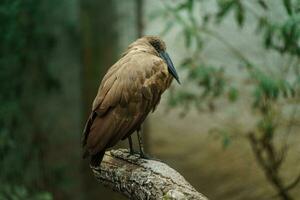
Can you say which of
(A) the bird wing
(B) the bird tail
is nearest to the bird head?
(A) the bird wing

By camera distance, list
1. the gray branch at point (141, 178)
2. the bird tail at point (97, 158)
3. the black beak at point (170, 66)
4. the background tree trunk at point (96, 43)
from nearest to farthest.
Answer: the gray branch at point (141, 178) → the bird tail at point (97, 158) → the black beak at point (170, 66) → the background tree trunk at point (96, 43)


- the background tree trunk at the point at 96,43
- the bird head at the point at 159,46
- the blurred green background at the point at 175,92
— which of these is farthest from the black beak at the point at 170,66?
the background tree trunk at the point at 96,43

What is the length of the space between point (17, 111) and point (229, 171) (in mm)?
1724

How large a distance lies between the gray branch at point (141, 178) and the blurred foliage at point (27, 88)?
2071 mm

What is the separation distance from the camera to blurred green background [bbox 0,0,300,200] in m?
4.18

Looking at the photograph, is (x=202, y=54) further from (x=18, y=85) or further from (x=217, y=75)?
(x=18, y=85)

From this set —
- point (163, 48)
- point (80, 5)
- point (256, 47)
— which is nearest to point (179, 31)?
point (256, 47)

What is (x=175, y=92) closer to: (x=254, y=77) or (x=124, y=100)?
(x=254, y=77)

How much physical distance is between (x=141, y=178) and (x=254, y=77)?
158 cm

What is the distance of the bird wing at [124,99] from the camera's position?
259 cm

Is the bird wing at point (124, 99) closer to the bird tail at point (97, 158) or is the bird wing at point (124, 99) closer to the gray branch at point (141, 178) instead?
the bird tail at point (97, 158)

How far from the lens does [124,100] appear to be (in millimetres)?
2674

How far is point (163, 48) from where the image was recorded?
300 cm

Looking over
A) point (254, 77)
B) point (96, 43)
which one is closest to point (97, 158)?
point (254, 77)
